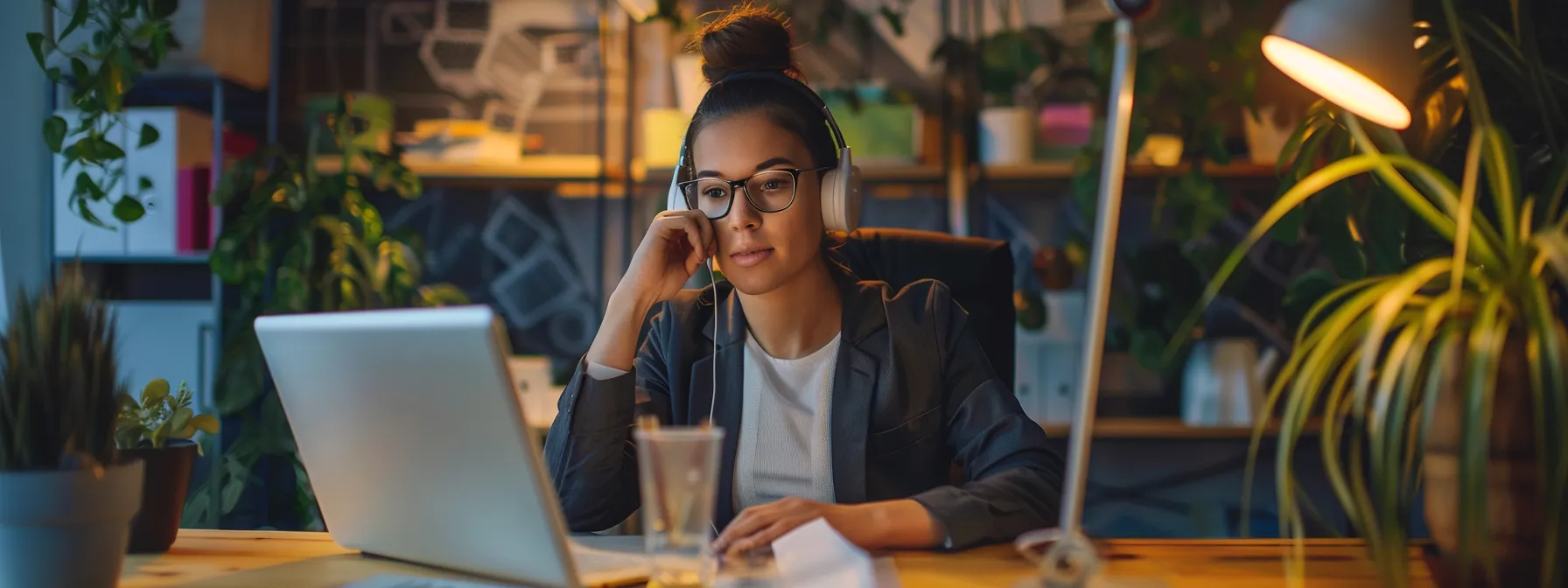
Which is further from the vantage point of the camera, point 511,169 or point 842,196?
point 511,169

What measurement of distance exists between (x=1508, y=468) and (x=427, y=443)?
0.78 metres

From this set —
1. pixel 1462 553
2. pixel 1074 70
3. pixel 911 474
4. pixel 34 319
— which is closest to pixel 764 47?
pixel 911 474

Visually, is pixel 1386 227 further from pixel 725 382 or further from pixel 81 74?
pixel 81 74

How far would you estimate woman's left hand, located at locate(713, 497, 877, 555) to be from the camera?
1.02 metres

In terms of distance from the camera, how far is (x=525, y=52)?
355 centimetres

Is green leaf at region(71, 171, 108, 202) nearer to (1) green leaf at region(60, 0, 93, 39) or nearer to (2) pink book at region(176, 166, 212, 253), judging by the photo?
(1) green leaf at region(60, 0, 93, 39)

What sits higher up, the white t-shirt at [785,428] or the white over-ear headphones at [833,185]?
the white over-ear headphones at [833,185]

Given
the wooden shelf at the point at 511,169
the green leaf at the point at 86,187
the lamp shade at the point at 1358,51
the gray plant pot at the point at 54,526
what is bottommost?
the gray plant pot at the point at 54,526

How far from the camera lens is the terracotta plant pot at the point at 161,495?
1076mm

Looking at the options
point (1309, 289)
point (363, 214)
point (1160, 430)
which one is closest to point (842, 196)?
point (1309, 289)

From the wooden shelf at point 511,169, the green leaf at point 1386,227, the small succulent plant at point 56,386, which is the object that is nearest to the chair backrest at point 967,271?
the green leaf at point 1386,227

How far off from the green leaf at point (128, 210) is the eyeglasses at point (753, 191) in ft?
4.12

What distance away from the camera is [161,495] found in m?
1.09

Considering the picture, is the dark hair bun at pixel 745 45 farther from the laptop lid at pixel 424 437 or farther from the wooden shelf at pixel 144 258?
the wooden shelf at pixel 144 258
